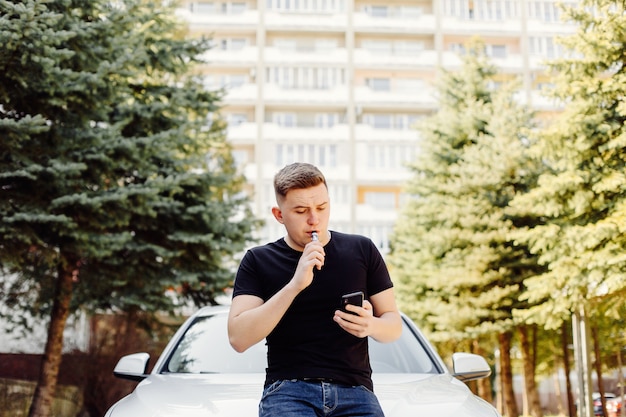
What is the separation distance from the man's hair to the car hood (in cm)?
110

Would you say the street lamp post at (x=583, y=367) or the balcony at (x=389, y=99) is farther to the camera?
the balcony at (x=389, y=99)

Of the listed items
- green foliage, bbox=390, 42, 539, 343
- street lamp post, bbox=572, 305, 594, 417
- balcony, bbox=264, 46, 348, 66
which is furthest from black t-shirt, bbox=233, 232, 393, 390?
balcony, bbox=264, 46, 348, 66

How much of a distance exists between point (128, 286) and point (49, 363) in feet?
7.59

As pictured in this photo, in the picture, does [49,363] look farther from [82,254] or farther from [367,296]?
[367,296]

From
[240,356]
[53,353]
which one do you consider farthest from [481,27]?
[240,356]

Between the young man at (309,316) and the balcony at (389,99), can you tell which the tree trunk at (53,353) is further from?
the balcony at (389,99)

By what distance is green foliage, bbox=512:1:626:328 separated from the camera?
11562mm

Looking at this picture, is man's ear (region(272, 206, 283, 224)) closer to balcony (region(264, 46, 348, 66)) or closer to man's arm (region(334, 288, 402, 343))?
man's arm (region(334, 288, 402, 343))

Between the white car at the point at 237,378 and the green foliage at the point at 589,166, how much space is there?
23.9 ft

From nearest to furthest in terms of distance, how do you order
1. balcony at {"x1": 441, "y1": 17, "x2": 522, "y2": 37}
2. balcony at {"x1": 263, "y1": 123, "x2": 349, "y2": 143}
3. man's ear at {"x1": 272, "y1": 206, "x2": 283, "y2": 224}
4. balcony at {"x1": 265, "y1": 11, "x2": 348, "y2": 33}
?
man's ear at {"x1": 272, "y1": 206, "x2": 283, "y2": 224} < balcony at {"x1": 263, "y1": 123, "x2": 349, "y2": 143} < balcony at {"x1": 265, "y1": 11, "x2": 348, "y2": 33} < balcony at {"x1": 441, "y1": 17, "x2": 522, "y2": 37}

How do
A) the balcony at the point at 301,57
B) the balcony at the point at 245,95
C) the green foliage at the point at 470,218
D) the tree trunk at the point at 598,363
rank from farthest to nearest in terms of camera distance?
the balcony at the point at 301,57
the balcony at the point at 245,95
the green foliage at the point at 470,218
the tree trunk at the point at 598,363

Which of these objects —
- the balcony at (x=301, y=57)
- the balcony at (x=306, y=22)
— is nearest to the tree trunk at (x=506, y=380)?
the balcony at (x=301, y=57)

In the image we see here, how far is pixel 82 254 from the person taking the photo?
11070 millimetres

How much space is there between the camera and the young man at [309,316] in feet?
8.76
